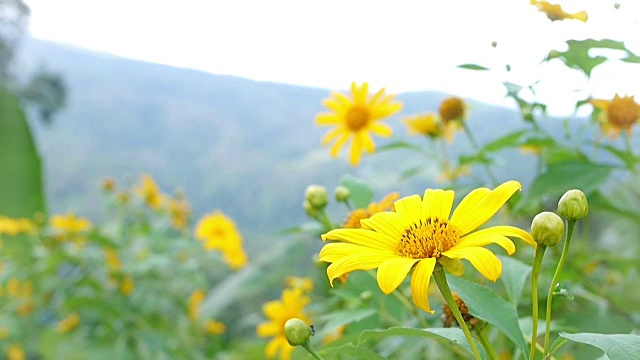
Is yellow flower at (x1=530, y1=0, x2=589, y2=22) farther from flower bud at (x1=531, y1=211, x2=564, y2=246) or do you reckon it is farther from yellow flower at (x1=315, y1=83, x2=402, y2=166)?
flower bud at (x1=531, y1=211, x2=564, y2=246)

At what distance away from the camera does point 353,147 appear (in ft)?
3.58

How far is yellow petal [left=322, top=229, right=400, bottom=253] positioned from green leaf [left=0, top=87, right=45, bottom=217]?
108 inches

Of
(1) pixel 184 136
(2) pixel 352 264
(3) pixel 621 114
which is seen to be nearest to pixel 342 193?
(2) pixel 352 264

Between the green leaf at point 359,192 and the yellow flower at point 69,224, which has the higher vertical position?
the green leaf at point 359,192

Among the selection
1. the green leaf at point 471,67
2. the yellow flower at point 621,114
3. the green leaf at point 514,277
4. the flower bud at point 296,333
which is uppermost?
the green leaf at point 471,67

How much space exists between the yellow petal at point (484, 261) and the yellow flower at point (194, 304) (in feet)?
5.47

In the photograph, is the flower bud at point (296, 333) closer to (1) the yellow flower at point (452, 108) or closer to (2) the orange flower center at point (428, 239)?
(2) the orange flower center at point (428, 239)

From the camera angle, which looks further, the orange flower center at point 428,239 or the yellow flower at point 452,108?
the yellow flower at point 452,108

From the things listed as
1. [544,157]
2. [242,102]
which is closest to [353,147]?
[544,157]

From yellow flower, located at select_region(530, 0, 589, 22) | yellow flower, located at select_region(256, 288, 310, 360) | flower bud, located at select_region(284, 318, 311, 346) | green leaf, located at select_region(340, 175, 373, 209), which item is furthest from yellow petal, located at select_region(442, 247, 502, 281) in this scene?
yellow flower, located at select_region(256, 288, 310, 360)

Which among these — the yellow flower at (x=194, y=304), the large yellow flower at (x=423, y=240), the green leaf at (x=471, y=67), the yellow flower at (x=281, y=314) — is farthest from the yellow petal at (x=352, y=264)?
the yellow flower at (x=194, y=304)

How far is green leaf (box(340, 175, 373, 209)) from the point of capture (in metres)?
0.62

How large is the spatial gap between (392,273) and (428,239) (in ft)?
0.19

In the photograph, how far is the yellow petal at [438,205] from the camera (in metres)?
0.44
